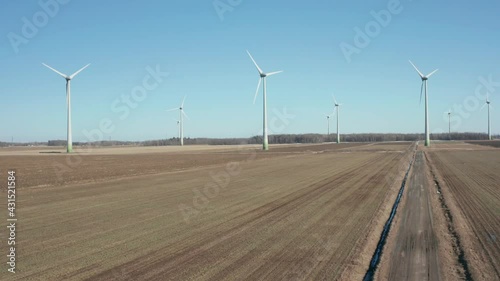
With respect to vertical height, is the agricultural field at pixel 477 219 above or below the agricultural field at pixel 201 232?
above

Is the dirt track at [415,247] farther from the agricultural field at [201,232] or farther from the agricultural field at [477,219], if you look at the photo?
the agricultural field at [477,219]

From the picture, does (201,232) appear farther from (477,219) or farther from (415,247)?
(477,219)

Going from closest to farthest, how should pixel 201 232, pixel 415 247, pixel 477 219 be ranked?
pixel 415 247, pixel 201 232, pixel 477 219

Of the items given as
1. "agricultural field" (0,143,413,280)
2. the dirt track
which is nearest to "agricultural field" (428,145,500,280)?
the dirt track

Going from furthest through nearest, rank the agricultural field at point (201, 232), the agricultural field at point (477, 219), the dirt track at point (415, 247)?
1. the agricultural field at point (477, 219)
2. the agricultural field at point (201, 232)
3. the dirt track at point (415, 247)

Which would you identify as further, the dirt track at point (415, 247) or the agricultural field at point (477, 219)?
the agricultural field at point (477, 219)

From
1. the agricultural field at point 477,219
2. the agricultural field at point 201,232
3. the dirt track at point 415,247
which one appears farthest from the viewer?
the agricultural field at point 477,219

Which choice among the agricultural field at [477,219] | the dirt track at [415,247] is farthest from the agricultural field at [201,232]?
the agricultural field at [477,219]

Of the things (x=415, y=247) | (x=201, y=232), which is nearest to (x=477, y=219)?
(x=415, y=247)

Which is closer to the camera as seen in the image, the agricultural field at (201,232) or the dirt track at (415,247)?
the dirt track at (415,247)

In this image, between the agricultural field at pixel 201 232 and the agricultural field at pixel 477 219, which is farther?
the agricultural field at pixel 477 219

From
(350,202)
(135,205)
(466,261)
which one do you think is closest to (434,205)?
(350,202)

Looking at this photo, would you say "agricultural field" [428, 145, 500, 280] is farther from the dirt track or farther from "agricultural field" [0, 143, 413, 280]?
"agricultural field" [0, 143, 413, 280]

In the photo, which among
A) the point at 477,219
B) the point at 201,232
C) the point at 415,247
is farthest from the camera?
the point at 477,219
